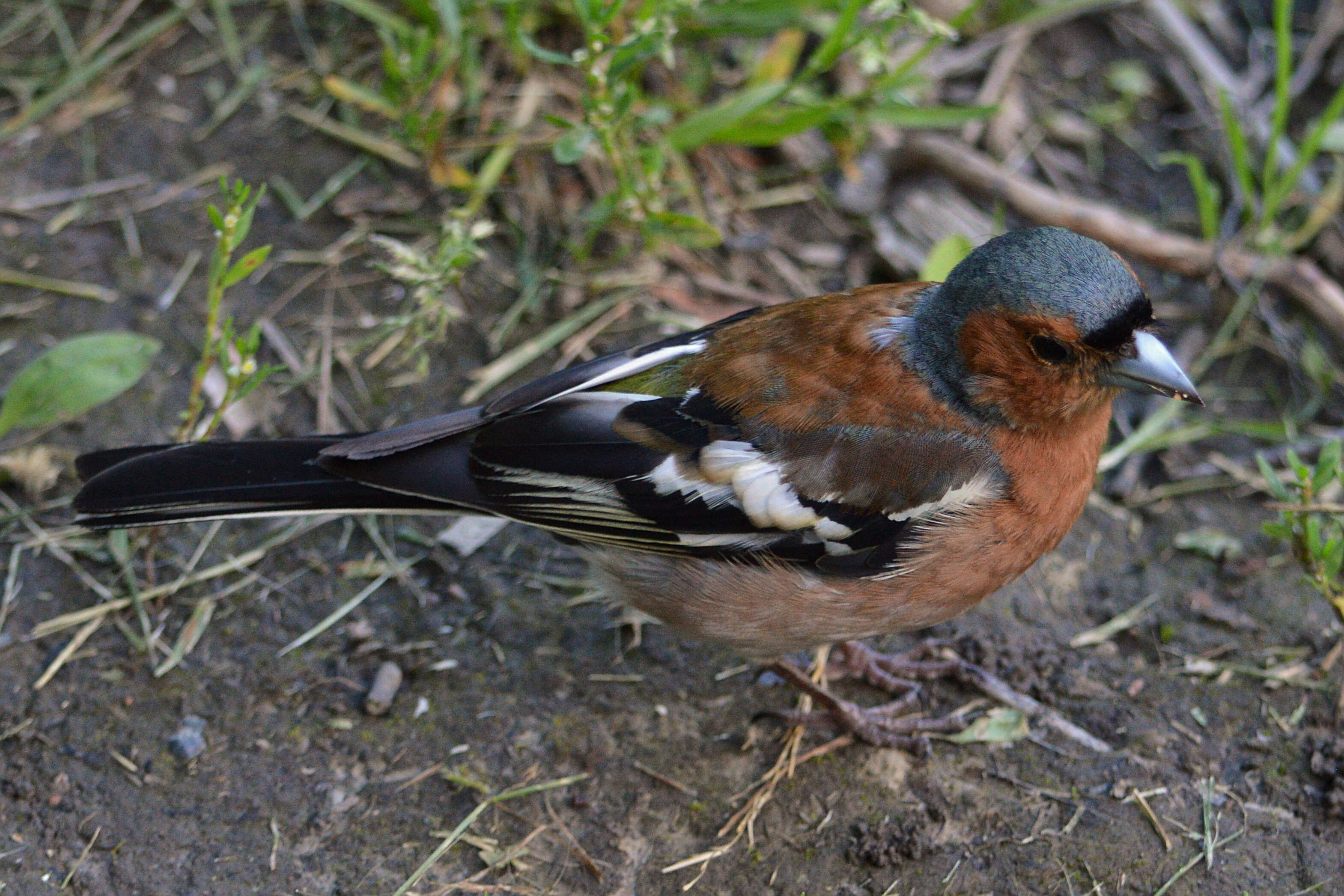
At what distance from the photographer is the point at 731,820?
130 inches

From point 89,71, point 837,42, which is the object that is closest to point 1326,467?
point 837,42

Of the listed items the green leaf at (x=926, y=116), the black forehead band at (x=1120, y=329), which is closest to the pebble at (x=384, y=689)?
the black forehead band at (x=1120, y=329)

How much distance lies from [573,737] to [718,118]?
254cm

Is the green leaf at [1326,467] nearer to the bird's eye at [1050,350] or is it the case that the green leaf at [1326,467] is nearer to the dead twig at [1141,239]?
the bird's eye at [1050,350]

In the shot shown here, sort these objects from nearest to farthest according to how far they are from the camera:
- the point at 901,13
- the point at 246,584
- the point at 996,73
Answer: the point at 246,584 → the point at 901,13 → the point at 996,73

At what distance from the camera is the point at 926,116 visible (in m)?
4.90

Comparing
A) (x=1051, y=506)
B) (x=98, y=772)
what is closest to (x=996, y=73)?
(x=1051, y=506)

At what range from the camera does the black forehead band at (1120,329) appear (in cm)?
296

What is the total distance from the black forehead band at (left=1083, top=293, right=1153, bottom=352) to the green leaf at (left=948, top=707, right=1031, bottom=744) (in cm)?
120

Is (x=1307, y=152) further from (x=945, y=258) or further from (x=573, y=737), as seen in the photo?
(x=573, y=737)

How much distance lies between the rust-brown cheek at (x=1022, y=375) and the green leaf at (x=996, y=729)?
96cm

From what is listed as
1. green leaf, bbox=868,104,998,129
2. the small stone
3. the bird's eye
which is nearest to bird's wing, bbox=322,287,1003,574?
the bird's eye

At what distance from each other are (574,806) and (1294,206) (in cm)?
412

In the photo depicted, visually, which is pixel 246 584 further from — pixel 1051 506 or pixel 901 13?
pixel 901 13
